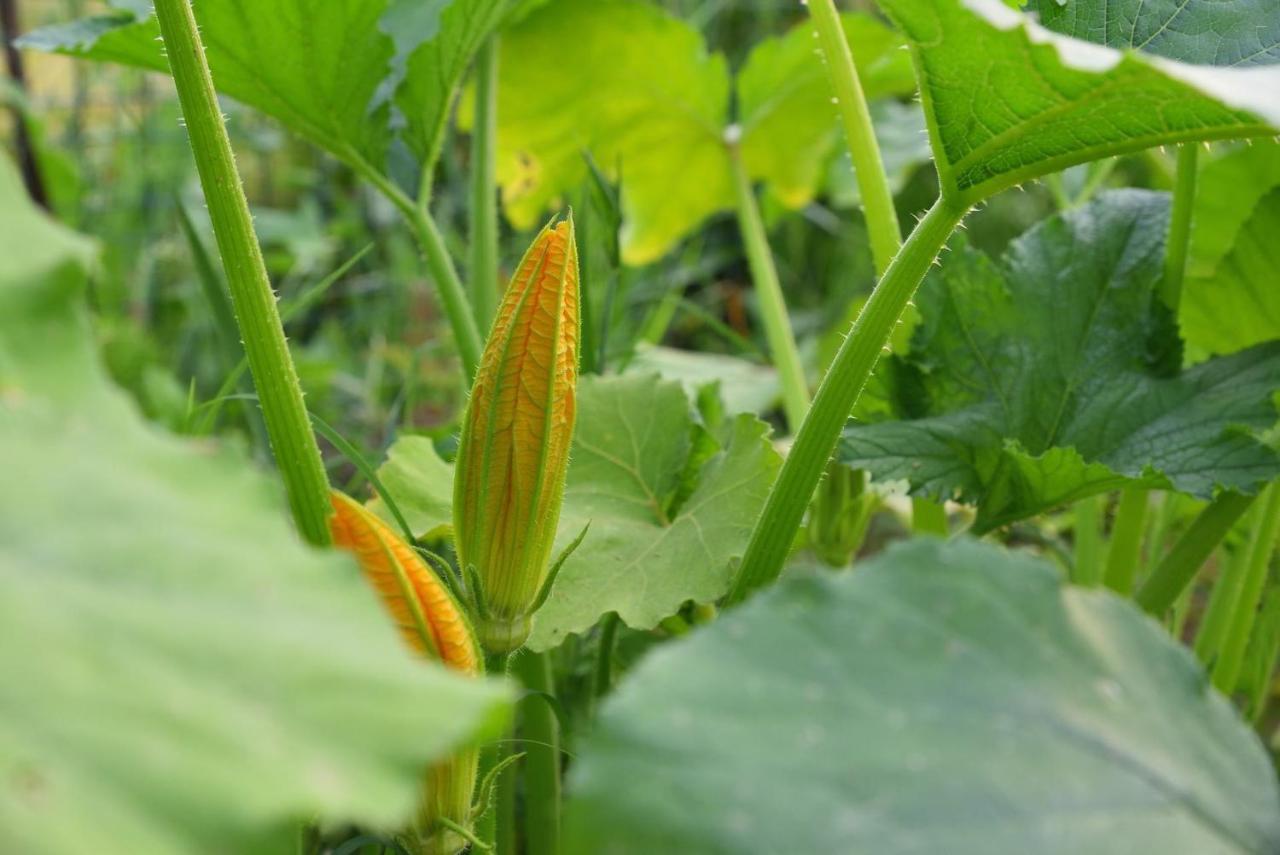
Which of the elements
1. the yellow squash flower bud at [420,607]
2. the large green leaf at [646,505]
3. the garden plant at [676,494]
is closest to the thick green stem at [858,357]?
the garden plant at [676,494]

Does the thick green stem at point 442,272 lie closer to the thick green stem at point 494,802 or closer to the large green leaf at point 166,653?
the thick green stem at point 494,802

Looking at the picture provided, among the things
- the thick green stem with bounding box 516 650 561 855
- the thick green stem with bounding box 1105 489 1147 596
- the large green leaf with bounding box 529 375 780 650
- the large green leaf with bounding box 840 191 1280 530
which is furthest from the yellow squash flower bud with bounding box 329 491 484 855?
the thick green stem with bounding box 1105 489 1147 596

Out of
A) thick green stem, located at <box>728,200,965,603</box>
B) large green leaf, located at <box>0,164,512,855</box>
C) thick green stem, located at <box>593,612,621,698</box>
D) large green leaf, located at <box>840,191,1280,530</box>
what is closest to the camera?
large green leaf, located at <box>0,164,512,855</box>

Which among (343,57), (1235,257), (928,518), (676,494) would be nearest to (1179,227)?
(1235,257)

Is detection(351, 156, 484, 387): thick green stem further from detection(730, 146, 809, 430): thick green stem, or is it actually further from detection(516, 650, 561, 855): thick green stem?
detection(730, 146, 809, 430): thick green stem

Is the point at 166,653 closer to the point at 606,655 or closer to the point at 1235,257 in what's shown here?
the point at 606,655

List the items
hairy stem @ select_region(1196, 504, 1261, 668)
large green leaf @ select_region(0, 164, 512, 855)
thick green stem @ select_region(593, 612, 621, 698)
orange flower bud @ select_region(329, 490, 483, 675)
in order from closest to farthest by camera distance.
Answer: large green leaf @ select_region(0, 164, 512, 855) < orange flower bud @ select_region(329, 490, 483, 675) < thick green stem @ select_region(593, 612, 621, 698) < hairy stem @ select_region(1196, 504, 1261, 668)

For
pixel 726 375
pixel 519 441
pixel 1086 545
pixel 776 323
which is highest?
pixel 519 441

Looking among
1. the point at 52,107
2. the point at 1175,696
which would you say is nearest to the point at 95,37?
the point at 1175,696
